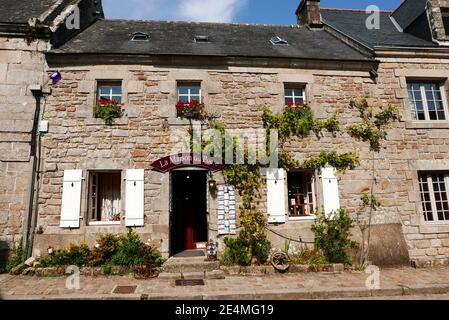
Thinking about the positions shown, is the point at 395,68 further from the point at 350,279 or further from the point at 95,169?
the point at 95,169

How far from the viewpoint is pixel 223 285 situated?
5527 mm

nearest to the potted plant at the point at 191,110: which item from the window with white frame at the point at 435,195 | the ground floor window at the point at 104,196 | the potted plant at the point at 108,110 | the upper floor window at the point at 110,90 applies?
the potted plant at the point at 108,110

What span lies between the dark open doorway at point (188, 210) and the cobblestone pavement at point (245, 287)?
1928 mm

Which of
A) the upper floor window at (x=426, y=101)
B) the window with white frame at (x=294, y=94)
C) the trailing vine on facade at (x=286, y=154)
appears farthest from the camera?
the upper floor window at (x=426, y=101)

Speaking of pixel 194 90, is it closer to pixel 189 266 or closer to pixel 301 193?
pixel 301 193

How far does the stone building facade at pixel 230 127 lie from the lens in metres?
6.89

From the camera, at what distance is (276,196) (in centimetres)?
714

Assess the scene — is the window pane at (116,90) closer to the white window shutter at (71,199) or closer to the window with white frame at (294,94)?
the white window shutter at (71,199)

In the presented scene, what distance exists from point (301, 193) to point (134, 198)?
4.33 m

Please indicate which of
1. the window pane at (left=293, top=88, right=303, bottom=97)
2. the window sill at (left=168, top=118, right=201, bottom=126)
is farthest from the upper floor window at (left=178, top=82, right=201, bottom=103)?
the window pane at (left=293, top=88, right=303, bottom=97)

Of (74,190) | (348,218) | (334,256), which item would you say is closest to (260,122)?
(348,218)

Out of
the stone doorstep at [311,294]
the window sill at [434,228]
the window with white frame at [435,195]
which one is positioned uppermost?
the window with white frame at [435,195]

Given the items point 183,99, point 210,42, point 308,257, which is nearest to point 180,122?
point 183,99
